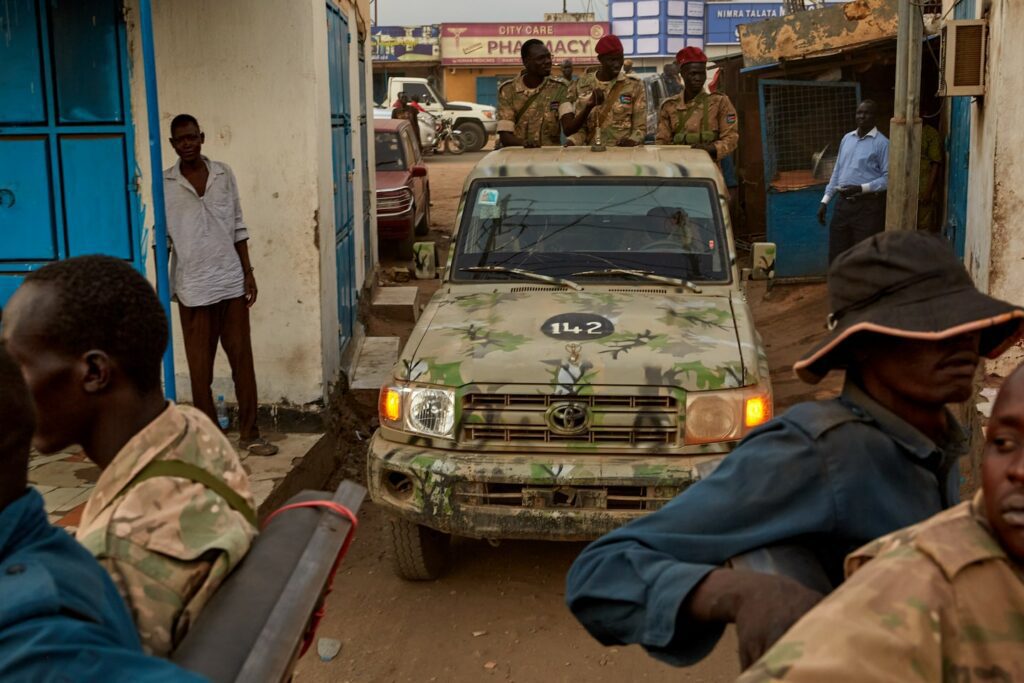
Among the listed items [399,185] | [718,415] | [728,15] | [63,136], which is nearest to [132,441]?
[718,415]

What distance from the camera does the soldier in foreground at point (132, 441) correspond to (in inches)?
68.4

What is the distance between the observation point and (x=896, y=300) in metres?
1.84

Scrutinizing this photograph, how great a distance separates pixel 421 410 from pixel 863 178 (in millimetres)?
6866

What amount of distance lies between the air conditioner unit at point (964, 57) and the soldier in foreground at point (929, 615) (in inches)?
308

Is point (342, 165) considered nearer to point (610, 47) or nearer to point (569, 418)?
point (610, 47)

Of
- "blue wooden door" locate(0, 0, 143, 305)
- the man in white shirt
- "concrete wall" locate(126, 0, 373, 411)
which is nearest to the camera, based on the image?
the man in white shirt

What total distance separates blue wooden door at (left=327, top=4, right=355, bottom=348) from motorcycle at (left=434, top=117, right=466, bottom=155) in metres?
21.8

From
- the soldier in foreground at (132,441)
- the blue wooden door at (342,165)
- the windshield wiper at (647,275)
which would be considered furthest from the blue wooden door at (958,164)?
the soldier in foreground at (132,441)

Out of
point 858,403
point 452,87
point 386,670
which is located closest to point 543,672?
point 386,670

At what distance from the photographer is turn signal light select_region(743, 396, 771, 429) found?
4.68m

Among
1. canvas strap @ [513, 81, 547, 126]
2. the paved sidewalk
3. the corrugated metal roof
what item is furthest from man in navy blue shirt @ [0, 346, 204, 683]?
canvas strap @ [513, 81, 547, 126]

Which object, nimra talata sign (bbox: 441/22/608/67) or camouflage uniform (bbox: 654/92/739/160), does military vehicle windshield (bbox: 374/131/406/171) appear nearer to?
camouflage uniform (bbox: 654/92/739/160)

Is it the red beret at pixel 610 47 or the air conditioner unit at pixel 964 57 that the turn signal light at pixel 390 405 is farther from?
the air conditioner unit at pixel 964 57

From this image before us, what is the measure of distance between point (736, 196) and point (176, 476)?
44.8 feet
